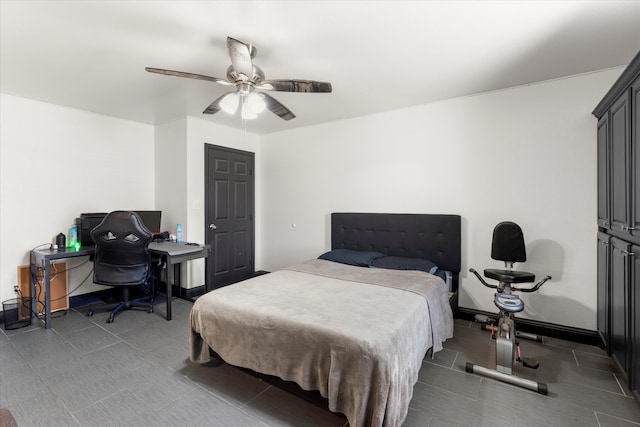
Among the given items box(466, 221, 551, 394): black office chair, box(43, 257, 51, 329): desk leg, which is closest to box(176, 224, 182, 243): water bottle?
box(43, 257, 51, 329): desk leg

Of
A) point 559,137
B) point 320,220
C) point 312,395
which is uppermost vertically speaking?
point 559,137

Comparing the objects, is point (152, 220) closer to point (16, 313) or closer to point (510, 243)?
point (16, 313)

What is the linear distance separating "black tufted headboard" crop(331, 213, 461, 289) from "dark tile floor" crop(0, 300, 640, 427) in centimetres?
98

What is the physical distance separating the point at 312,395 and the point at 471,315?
7.37ft

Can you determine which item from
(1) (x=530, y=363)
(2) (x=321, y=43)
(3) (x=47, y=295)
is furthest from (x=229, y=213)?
(1) (x=530, y=363)

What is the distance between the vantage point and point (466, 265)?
10.7 feet

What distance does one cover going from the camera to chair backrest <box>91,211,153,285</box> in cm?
308

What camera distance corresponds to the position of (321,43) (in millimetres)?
2186

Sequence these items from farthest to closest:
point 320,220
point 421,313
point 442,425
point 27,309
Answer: point 320,220 < point 27,309 < point 421,313 < point 442,425

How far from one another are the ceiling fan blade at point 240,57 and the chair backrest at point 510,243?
2.53 meters

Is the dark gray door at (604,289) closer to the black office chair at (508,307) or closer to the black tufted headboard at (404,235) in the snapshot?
the black office chair at (508,307)

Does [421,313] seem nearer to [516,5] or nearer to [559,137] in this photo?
[516,5]

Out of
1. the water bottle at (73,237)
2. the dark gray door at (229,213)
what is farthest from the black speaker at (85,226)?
the dark gray door at (229,213)

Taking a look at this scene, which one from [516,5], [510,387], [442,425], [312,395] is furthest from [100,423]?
[516,5]
